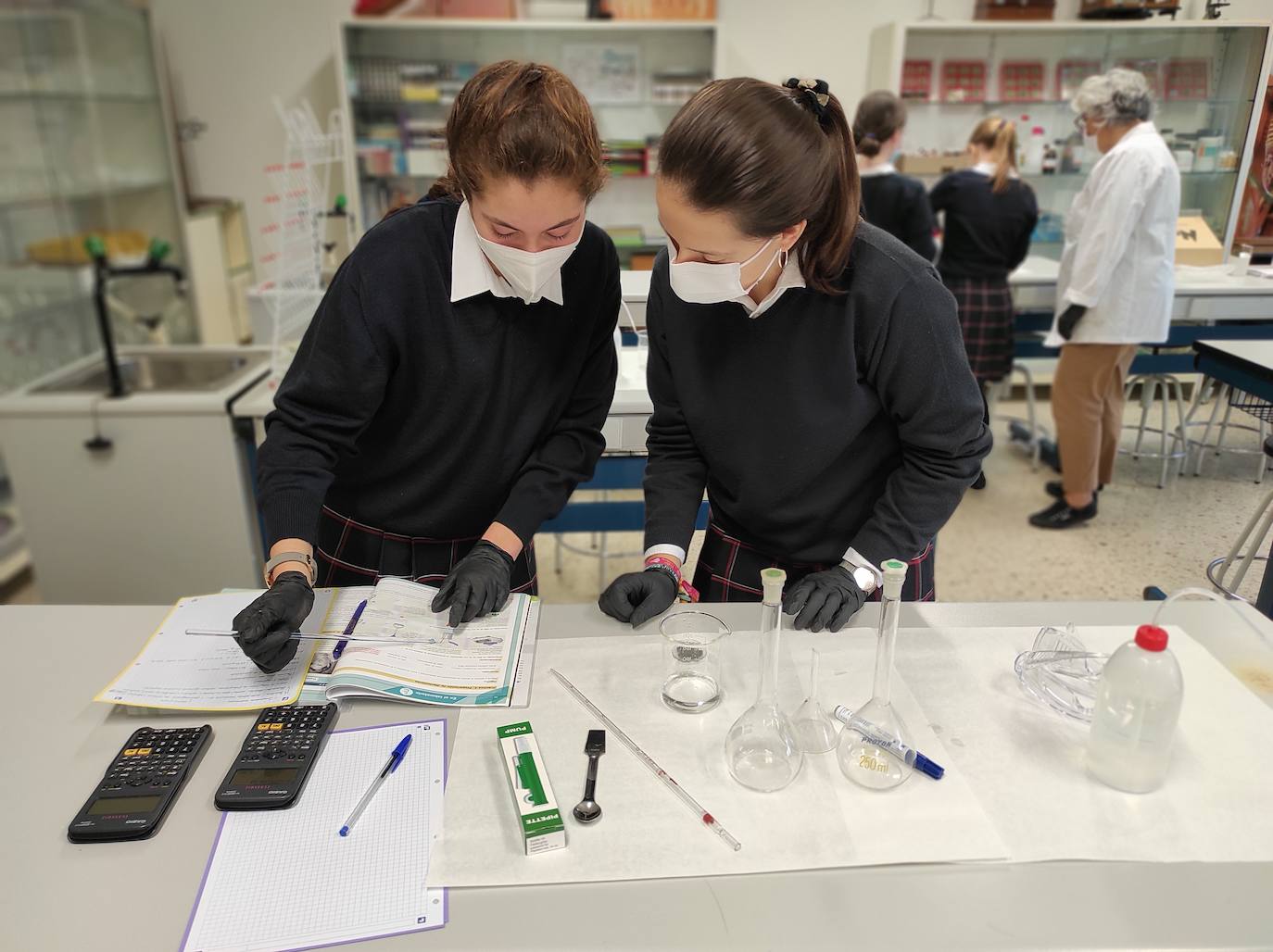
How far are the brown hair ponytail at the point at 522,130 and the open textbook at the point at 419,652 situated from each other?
0.53 metres

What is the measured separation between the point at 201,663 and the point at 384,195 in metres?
3.86

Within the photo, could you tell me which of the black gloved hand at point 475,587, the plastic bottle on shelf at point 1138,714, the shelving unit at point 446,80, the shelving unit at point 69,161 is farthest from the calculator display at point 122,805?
the shelving unit at point 446,80

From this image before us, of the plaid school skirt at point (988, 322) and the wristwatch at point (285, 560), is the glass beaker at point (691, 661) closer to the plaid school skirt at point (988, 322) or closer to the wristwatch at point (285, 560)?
the wristwatch at point (285, 560)

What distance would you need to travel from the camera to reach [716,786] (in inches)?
34.1

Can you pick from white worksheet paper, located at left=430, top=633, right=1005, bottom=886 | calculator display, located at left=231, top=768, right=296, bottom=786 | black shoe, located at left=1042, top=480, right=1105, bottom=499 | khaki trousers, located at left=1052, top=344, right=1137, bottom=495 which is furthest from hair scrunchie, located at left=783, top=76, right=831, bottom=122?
black shoe, located at left=1042, top=480, right=1105, bottom=499

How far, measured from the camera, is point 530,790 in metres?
0.85

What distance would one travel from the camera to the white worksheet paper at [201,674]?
989mm

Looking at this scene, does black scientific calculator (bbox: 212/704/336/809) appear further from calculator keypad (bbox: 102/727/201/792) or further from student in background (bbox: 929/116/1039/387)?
student in background (bbox: 929/116/1039/387)

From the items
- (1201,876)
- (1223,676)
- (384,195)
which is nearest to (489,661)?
(1201,876)

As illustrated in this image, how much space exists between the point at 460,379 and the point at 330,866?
24.9 inches

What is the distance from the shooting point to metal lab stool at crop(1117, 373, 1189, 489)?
5.15 feet

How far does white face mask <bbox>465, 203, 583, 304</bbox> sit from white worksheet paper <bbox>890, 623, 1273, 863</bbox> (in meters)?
0.65

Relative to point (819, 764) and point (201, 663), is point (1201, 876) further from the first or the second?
point (201, 663)

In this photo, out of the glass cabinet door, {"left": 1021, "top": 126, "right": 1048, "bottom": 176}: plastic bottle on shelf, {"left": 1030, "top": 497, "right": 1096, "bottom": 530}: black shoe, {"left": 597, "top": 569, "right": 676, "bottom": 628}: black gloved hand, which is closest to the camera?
{"left": 597, "top": 569, "right": 676, "bottom": 628}: black gloved hand
